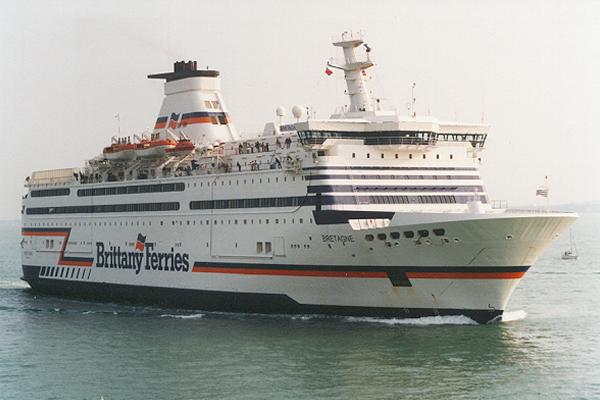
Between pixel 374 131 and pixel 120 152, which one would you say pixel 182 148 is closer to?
pixel 120 152

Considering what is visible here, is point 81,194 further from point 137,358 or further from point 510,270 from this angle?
point 510,270

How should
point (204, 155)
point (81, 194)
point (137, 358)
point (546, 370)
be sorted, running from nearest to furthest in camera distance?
point (546, 370)
point (137, 358)
point (204, 155)
point (81, 194)

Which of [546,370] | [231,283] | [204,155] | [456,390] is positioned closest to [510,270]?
[546,370]

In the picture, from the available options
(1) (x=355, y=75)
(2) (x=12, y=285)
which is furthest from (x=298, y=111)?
(2) (x=12, y=285)

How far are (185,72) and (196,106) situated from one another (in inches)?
65.7

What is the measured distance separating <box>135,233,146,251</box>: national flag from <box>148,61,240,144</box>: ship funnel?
4.72 meters

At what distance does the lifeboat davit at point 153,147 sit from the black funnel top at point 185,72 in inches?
139

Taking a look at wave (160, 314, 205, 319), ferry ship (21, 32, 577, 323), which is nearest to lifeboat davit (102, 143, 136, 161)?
ferry ship (21, 32, 577, 323)

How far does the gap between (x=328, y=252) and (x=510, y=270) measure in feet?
19.2

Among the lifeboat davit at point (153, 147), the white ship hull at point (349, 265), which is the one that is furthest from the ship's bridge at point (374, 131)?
the lifeboat davit at point (153, 147)

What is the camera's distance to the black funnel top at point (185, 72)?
42.9 metres

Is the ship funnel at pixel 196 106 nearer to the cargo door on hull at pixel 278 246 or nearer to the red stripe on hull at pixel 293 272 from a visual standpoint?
the red stripe on hull at pixel 293 272

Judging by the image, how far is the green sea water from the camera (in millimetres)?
24266

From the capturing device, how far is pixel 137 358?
28500 millimetres
